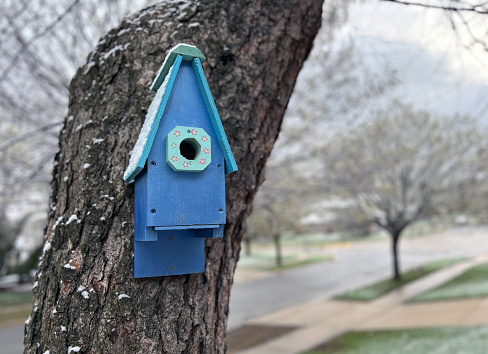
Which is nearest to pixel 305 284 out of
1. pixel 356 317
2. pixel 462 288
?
pixel 462 288

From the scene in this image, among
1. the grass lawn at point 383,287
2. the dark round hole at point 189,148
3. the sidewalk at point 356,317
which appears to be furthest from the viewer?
the grass lawn at point 383,287

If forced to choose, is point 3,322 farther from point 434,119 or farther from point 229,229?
point 434,119

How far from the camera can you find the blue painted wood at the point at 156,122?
1292mm

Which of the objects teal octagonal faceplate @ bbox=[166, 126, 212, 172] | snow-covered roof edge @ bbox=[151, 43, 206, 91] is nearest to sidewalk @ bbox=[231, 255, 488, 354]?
teal octagonal faceplate @ bbox=[166, 126, 212, 172]

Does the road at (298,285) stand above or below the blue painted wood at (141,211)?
below

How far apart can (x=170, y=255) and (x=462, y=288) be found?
37.6ft

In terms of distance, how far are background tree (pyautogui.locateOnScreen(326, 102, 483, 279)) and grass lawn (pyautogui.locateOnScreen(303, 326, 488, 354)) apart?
192 inches

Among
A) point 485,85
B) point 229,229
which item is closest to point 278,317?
point 485,85

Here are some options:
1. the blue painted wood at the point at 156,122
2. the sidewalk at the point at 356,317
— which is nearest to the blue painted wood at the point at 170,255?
the blue painted wood at the point at 156,122

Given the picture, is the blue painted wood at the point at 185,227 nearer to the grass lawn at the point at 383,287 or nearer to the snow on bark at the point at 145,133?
the snow on bark at the point at 145,133

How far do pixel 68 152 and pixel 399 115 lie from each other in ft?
40.3

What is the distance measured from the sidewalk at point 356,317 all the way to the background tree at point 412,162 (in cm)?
290

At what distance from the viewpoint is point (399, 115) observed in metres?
12.5

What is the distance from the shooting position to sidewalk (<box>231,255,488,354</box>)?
24.1ft
